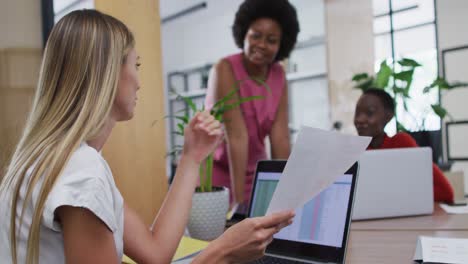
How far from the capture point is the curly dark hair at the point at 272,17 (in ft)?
6.06

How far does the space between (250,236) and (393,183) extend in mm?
833

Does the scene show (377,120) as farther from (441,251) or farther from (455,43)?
(455,43)

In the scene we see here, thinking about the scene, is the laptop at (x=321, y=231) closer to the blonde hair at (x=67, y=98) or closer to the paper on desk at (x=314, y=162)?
the paper on desk at (x=314, y=162)

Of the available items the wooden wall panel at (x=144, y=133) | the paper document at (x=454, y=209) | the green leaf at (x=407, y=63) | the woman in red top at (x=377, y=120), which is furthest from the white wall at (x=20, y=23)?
the green leaf at (x=407, y=63)

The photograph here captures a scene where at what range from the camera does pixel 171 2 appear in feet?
21.2

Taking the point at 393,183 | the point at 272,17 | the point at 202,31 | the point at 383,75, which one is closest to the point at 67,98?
the point at 393,183

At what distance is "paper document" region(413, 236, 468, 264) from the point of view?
0.87m

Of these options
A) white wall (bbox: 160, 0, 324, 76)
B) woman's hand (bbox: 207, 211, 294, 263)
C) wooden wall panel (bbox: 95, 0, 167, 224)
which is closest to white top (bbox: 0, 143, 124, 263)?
woman's hand (bbox: 207, 211, 294, 263)

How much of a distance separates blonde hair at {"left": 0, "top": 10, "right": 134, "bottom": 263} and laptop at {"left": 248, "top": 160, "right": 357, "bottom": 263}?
0.53 meters

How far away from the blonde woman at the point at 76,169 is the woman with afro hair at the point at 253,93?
90cm

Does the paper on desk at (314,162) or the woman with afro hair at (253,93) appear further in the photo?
the woman with afro hair at (253,93)

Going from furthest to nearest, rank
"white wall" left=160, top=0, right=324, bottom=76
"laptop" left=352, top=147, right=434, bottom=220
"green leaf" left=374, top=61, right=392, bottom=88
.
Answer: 1. "white wall" left=160, top=0, right=324, bottom=76
2. "green leaf" left=374, top=61, right=392, bottom=88
3. "laptop" left=352, top=147, right=434, bottom=220

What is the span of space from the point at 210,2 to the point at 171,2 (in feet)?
1.96

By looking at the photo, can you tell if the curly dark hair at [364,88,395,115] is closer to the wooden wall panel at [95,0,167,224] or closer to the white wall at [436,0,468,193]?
the wooden wall panel at [95,0,167,224]
